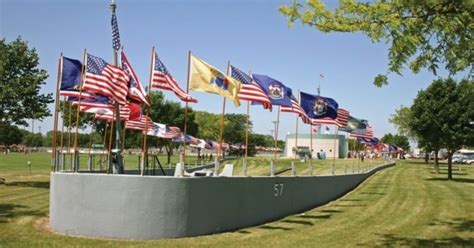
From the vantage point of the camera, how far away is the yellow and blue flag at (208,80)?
14266 millimetres

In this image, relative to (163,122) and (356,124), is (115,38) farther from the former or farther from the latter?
(163,122)

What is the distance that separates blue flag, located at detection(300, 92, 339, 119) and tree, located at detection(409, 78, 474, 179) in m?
15.4

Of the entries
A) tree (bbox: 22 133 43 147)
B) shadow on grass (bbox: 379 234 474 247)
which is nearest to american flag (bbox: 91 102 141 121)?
shadow on grass (bbox: 379 234 474 247)

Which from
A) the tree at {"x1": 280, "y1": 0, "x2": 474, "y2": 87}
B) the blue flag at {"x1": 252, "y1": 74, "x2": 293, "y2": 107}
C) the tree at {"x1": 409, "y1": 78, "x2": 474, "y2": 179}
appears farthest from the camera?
the tree at {"x1": 409, "y1": 78, "x2": 474, "y2": 179}

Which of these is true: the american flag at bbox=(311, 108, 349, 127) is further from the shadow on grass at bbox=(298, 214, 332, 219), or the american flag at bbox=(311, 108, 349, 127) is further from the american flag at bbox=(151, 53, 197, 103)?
the american flag at bbox=(151, 53, 197, 103)

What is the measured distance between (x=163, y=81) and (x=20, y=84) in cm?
1711

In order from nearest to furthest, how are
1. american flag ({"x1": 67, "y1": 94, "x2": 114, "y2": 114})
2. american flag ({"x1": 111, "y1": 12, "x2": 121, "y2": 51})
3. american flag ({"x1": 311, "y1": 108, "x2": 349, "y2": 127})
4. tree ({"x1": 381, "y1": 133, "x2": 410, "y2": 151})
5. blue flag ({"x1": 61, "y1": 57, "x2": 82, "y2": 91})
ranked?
blue flag ({"x1": 61, "y1": 57, "x2": 82, "y2": 91}) → american flag ({"x1": 111, "y1": 12, "x2": 121, "y2": 51}) → american flag ({"x1": 67, "y1": 94, "x2": 114, "y2": 114}) → american flag ({"x1": 311, "y1": 108, "x2": 349, "y2": 127}) → tree ({"x1": 381, "y1": 133, "x2": 410, "y2": 151})

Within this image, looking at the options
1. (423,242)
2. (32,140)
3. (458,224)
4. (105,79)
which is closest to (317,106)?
(458,224)

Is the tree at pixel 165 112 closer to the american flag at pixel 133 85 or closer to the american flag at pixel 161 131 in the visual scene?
the american flag at pixel 161 131

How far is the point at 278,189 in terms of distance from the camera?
16.8 metres

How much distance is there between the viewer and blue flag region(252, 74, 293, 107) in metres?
18.0

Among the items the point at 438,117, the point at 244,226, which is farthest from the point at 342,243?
the point at 438,117

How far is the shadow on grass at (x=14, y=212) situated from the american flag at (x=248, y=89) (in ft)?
22.3

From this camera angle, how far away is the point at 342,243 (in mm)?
12156
